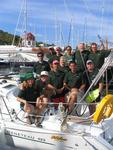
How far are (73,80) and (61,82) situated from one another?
0.34 meters

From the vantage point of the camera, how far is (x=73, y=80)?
8984mm

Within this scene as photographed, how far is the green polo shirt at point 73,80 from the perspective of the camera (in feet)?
29.4

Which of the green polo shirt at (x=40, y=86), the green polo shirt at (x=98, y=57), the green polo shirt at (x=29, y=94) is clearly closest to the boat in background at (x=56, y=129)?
the green polo shirt at (x=29, y=94)

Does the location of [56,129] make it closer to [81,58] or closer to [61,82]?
[61,82]

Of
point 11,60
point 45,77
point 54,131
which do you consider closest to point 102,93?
point 45,77

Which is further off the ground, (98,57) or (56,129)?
(98,57)

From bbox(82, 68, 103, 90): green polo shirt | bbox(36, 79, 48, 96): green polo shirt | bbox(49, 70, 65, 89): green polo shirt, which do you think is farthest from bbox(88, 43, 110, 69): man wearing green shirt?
bbox(36, 79, 48, 96): green polo shirt

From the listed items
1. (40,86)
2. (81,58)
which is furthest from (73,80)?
(81,58)

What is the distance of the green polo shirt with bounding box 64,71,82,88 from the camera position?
353 inches

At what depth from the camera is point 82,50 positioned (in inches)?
413

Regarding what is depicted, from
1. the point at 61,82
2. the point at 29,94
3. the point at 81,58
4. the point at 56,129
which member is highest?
the point at 81,58

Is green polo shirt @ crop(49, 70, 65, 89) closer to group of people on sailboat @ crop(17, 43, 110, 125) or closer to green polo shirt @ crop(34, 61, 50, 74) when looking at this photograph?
group of people on sailboat @ crop(17, 43, 110, 125)

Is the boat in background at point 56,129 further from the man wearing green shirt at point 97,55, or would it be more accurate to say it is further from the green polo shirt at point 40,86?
the man wearing green shirt at point 97,55

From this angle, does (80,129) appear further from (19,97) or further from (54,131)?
(19,97)
